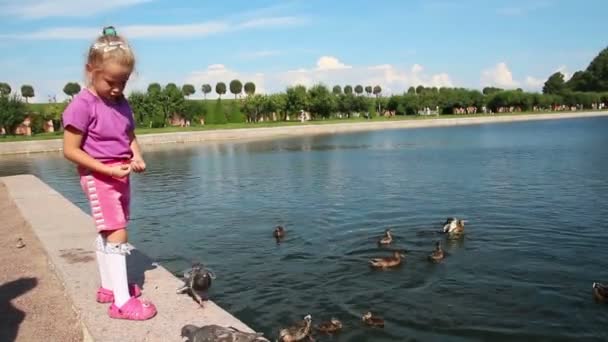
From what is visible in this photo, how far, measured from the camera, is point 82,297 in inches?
236

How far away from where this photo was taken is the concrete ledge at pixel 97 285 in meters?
5.05

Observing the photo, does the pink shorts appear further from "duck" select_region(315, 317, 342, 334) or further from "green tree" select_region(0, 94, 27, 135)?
"green tree" select_region(0, 94, 27, 135)

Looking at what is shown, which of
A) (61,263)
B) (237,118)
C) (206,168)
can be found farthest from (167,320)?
(237,118)

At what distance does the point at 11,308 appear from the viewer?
6.95 meters

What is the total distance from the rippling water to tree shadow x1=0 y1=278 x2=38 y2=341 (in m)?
2.69

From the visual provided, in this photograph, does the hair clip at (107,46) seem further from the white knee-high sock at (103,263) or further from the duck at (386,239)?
the duck at (386,239)

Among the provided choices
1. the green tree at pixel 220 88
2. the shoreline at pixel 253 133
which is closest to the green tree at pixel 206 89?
the green tree at pixel 220 88

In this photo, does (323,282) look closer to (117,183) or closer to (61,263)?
(61,263)

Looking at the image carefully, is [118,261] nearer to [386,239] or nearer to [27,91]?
[386,239]

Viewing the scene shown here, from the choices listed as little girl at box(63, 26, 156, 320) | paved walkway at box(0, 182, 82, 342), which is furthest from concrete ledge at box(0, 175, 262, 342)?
paved walkway at box(0, 182, 82, 342)

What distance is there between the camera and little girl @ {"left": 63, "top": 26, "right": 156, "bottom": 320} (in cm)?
482

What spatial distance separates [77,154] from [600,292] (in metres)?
7.20

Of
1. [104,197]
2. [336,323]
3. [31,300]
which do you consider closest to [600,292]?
[336,323]

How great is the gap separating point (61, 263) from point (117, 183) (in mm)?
3010
